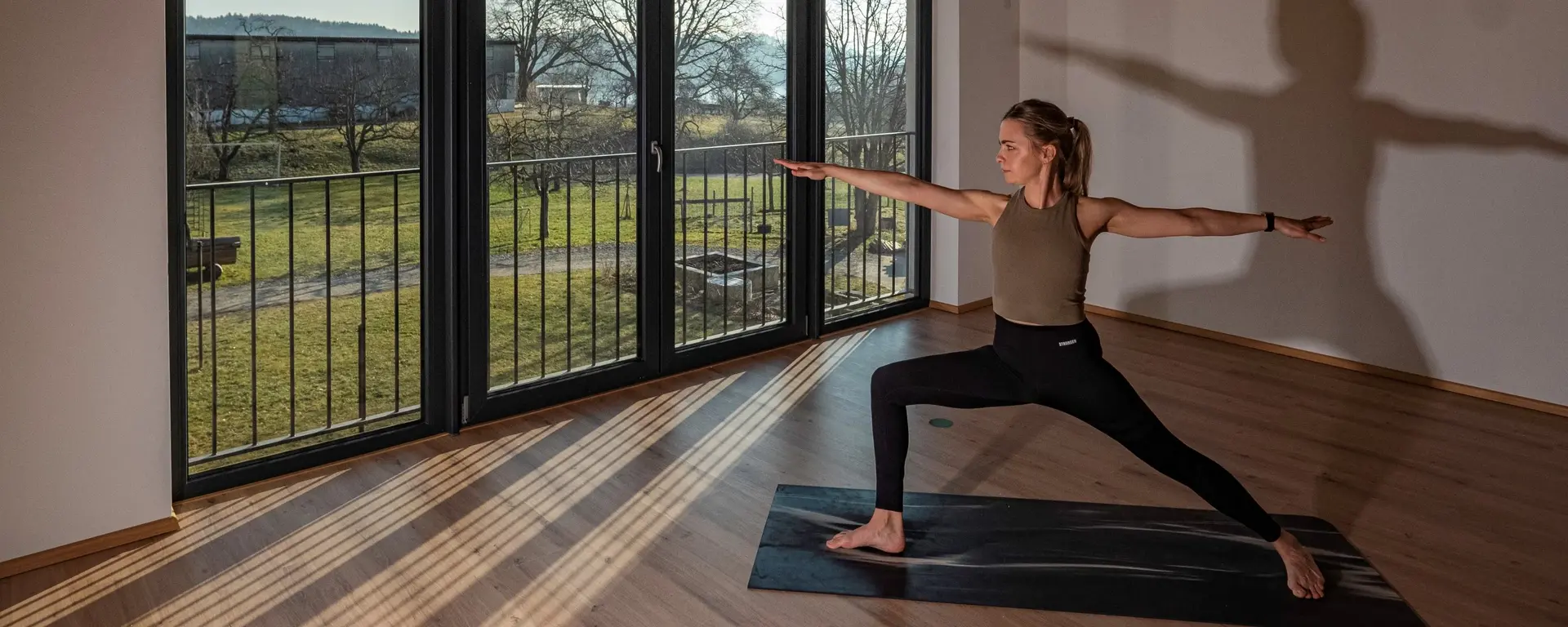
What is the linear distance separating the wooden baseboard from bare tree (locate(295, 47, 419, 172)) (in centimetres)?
111

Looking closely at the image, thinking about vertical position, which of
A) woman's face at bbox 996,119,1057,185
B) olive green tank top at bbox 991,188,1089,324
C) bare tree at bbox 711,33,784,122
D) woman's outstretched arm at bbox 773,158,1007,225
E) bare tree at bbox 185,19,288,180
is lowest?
olive green tank top at bbox 991,188,1089,324

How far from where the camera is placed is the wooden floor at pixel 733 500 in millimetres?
2773

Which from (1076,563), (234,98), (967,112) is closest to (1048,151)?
(1076,563)

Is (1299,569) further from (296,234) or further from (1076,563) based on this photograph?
(296,234)

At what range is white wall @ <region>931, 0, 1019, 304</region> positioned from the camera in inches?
216

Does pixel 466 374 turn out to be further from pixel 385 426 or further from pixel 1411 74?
pixel 1411 74

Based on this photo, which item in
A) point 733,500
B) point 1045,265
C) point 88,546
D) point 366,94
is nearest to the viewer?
point 1045,265

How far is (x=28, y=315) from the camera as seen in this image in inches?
113

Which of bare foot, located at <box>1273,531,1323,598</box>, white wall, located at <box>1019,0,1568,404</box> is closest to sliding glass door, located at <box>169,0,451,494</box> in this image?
bare foot, located at <box>1273,531,1323,598</box>

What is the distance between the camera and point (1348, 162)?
4.66 meters

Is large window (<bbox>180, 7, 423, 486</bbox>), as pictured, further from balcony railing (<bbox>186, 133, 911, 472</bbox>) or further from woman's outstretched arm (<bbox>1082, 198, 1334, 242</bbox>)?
woman's outstretched arm (<bbox>1082, 198, 1334, 242</bbox>)

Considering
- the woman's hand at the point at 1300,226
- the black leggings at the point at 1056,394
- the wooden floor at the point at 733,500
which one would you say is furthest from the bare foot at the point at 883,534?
the woman's hand at the point at 1300,226

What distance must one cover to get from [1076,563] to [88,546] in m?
2.37

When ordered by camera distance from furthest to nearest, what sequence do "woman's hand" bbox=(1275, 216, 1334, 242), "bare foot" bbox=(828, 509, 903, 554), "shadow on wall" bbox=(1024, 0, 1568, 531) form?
"shadow on wall" bbox=(1024, 0, 1568, 531) < "bare foot" bbox=(828, 509, 903, 554) < "woman's hand" bbox=(1275, 216, 1334, 242)
